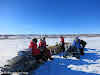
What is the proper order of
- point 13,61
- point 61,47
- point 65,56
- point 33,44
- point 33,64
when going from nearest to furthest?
1. point 13,61
2. point 33,64
3. point 33,44
4. point 65,56
5. point 61,47

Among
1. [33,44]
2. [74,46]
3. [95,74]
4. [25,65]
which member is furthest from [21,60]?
[74,46]

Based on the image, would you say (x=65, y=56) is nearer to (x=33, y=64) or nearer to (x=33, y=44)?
(x=33, y=44)

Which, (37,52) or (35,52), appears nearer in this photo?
(35,52)

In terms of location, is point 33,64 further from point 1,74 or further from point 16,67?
point 1,74

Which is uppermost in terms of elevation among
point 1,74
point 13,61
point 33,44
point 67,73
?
point 33,44

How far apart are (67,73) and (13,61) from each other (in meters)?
2.82

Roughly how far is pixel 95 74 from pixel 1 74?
4.40 m

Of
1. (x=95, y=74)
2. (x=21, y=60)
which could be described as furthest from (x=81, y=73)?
(x=21, y=60)

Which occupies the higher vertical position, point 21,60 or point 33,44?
point 33,44

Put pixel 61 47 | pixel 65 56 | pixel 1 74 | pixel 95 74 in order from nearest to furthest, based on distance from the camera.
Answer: pixel 1 74 < pixel 95 74 < pixel 65 56 < pixel 61 47

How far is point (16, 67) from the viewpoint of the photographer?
4.71 m

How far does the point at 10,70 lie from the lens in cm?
452

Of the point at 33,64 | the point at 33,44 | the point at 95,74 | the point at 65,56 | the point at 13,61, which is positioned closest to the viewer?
the point at 13,61

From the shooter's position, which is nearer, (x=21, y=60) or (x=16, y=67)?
(x=16, y=67)
